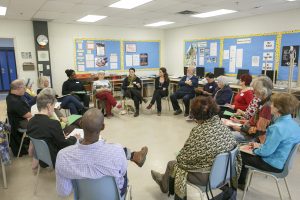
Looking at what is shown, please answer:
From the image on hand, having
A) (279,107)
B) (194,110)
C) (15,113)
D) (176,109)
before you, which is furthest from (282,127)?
(176,109)

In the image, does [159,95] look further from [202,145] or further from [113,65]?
[202,145]

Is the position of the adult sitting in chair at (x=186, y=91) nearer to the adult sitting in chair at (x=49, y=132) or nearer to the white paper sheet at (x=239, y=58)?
the white paper sheet at (x=239, y=58)

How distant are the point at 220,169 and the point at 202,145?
0.24m

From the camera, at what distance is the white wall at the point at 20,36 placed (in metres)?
6.09

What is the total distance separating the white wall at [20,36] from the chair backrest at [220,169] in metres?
6.21

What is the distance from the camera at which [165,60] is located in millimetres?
8906

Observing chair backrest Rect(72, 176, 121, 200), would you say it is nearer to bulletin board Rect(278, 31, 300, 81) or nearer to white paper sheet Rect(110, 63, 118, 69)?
bulletin board Rect(278, 31, 300, 81)

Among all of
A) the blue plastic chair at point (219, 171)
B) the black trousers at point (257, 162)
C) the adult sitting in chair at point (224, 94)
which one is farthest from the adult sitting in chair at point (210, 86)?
the blue plastic chair at point (219, 171)

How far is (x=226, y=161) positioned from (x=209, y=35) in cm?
587

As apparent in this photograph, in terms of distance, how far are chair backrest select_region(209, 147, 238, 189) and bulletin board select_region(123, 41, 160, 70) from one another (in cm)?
659

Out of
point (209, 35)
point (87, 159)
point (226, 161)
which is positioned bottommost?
point (226, 161)

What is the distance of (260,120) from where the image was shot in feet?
8.61

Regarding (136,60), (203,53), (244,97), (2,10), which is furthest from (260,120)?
(136,60)

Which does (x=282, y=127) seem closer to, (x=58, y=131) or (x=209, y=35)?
(x=58, y=131)
